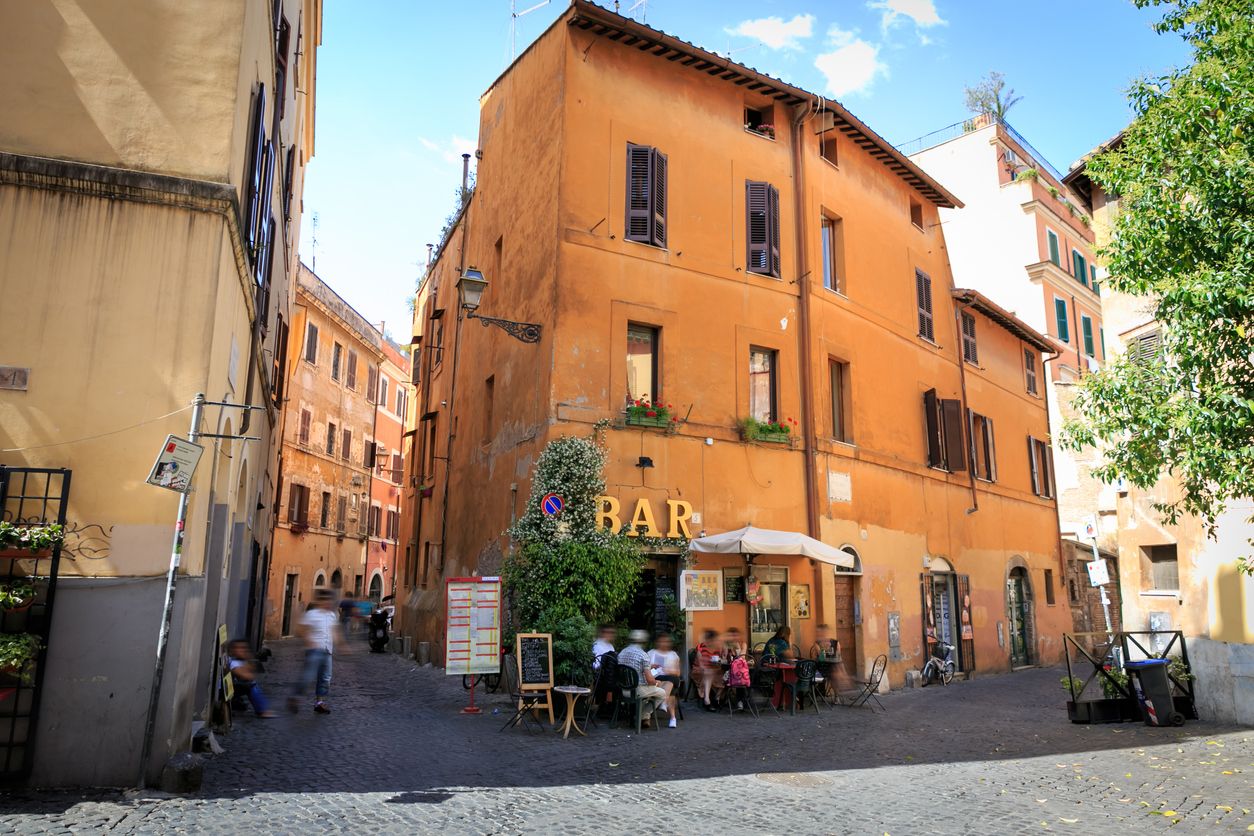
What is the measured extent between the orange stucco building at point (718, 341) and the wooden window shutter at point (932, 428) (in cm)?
7

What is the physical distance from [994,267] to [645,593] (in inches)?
887

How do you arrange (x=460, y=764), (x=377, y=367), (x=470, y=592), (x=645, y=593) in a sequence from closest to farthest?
1. (x=460, y=764)
2. (x=470, y=592)
3. (x=645, y=593)
4. (x=377, y=367)

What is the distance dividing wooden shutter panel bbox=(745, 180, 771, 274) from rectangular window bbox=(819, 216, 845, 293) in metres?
2.00

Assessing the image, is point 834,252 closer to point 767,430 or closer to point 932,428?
point 932,428

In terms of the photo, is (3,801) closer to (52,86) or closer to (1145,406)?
(52,86)

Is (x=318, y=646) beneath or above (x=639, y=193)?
beneath

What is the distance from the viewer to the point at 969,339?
22812 mm

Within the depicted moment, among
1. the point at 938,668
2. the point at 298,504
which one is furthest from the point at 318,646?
the point at 298,504

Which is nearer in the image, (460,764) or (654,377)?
(460,764)

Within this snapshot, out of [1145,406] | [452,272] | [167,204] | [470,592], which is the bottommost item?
[470,592]

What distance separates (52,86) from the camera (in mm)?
8047

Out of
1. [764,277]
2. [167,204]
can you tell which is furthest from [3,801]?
[764,277]

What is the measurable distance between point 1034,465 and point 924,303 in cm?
801

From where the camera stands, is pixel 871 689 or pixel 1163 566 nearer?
pixel 871 689
